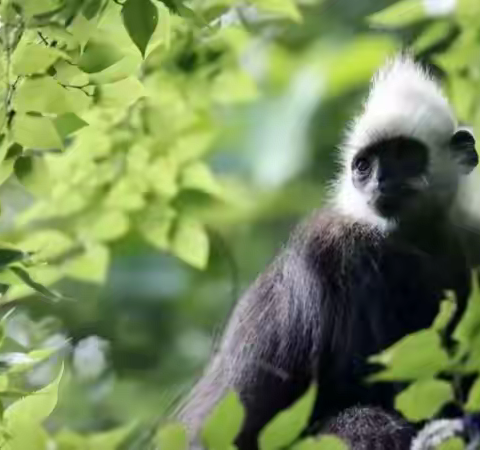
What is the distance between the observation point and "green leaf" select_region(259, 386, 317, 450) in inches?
28.0

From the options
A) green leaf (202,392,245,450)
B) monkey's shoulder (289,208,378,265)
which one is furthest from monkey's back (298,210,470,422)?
green leaf (202,392,245,450)

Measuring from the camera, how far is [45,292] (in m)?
0.72

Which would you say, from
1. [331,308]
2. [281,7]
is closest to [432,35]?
[281,7]

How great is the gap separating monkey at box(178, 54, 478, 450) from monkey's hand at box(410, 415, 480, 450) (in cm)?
2

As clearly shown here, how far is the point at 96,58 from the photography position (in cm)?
75

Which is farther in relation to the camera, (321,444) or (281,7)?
(281,7)

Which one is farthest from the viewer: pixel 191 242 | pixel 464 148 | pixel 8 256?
pixel 191 242

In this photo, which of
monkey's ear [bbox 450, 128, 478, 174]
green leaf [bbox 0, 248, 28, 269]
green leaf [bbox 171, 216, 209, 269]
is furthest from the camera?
green leaf [bbox 171, 216, 209, 269]

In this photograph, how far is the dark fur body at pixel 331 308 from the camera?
823 mm

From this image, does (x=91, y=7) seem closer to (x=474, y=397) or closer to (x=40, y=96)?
(x=40, y=96)

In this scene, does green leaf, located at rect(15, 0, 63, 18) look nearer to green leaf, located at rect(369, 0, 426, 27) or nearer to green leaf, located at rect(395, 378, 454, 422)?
green leaf, located at rect(369, 0, 426, 27)

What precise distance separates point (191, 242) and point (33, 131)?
0.22 metres

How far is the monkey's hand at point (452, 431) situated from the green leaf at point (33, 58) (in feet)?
1.34

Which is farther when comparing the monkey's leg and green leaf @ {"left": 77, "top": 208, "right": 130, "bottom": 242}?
green leaf @ {"left": 77, "top": 208, "right": 130, "bottom": 242}
